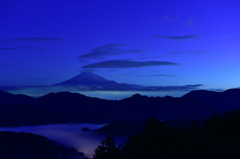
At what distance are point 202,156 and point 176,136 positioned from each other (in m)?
10.5

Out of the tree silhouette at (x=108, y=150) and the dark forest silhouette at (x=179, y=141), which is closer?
the dark forest silhouette at (x=179, y=141)

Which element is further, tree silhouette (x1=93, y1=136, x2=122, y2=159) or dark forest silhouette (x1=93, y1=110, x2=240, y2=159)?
tree silhouette (x1=93, y1=136, x2=122, y2=159)

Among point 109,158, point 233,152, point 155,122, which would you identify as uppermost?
point 155,122

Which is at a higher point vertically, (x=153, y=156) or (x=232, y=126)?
(x=232, y=126)

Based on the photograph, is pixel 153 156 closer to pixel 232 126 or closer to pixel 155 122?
pixel 155 122

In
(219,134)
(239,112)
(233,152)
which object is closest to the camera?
(233,152)

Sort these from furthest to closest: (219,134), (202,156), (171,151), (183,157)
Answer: (219,134) → (171,151) → (183,157) → (202,156)

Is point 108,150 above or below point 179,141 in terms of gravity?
below

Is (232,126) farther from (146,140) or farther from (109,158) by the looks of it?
(109,158)

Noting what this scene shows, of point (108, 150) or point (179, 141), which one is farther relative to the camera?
point (108, 150)

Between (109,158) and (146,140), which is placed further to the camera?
(109,158)

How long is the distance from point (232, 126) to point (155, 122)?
16658mm

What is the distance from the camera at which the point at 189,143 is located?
165 ft

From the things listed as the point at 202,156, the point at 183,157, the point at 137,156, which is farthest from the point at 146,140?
the point at 202,156
